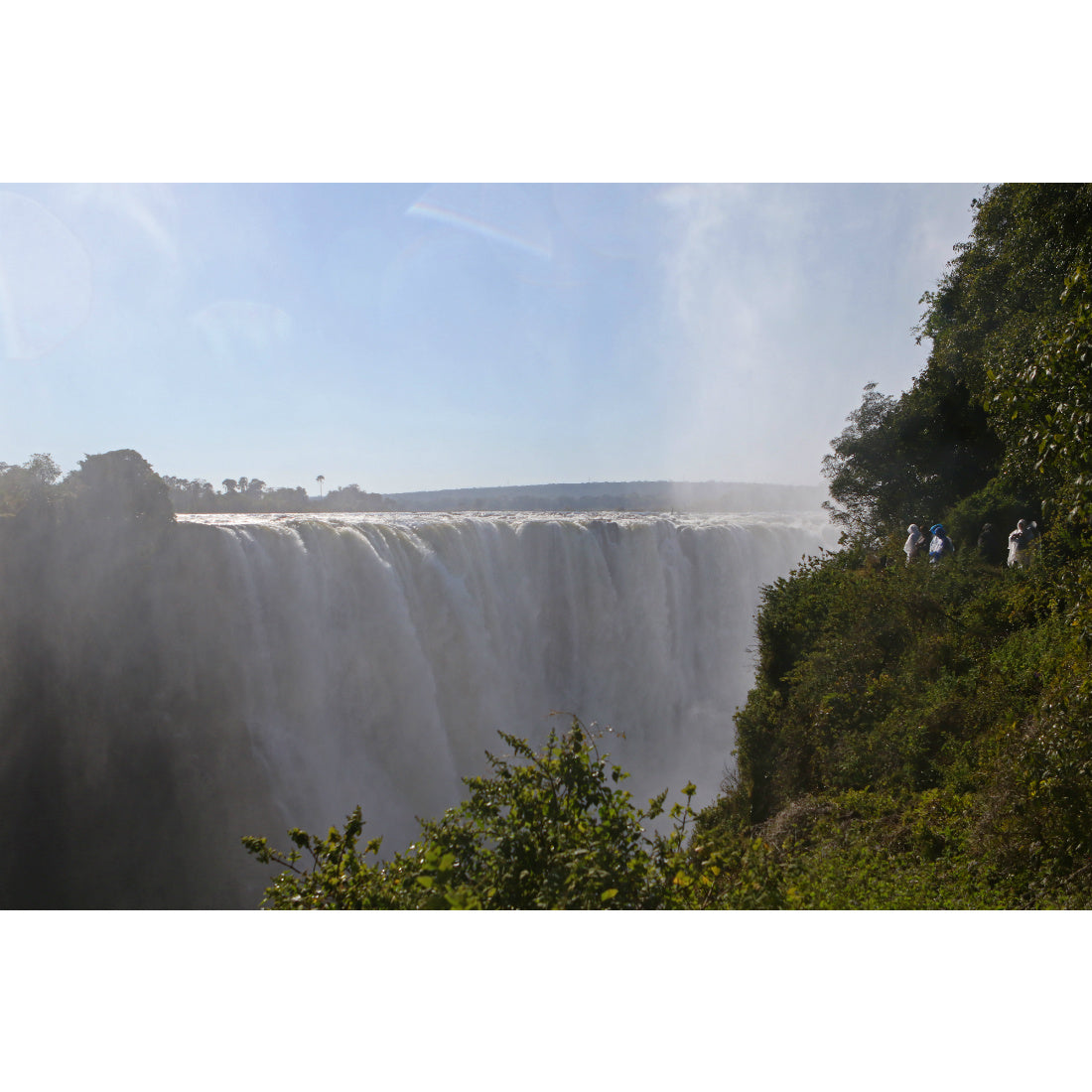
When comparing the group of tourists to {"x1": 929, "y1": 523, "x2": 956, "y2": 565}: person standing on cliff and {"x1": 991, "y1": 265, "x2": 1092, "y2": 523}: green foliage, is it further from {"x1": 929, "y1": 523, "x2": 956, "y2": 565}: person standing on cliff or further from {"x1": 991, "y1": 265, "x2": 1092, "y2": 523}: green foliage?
{"x1": 991, "y1": 265, "x2": 1092, "y2": 523}: green foliage

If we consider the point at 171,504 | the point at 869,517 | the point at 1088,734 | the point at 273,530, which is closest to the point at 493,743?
the point at 273,530

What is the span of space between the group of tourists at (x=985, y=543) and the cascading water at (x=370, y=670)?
304 cm

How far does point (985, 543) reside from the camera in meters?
8.08

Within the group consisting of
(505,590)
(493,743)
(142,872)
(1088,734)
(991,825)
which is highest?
(505,590)

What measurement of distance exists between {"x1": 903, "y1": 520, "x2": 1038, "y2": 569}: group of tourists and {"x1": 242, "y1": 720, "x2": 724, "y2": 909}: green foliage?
6.19 m

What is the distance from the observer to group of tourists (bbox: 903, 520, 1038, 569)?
7146 mm

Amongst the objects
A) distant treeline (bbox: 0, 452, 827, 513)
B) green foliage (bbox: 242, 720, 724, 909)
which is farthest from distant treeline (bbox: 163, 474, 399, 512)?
green foliage (bbox: 242, 720, 724, 909)

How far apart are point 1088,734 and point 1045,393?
5.68ft

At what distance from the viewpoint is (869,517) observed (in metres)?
12.4

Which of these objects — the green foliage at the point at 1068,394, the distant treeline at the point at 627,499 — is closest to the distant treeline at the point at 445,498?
the distant treeline at the point at 627,499

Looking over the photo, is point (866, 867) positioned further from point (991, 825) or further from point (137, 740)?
point (137, 740)

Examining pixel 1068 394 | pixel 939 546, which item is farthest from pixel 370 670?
pixel 1068 394

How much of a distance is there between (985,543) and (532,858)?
7.87m

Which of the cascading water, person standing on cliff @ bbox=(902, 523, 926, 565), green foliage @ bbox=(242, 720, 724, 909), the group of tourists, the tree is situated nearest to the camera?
green foliage @ bbox=(242, 720, 724, 909)
